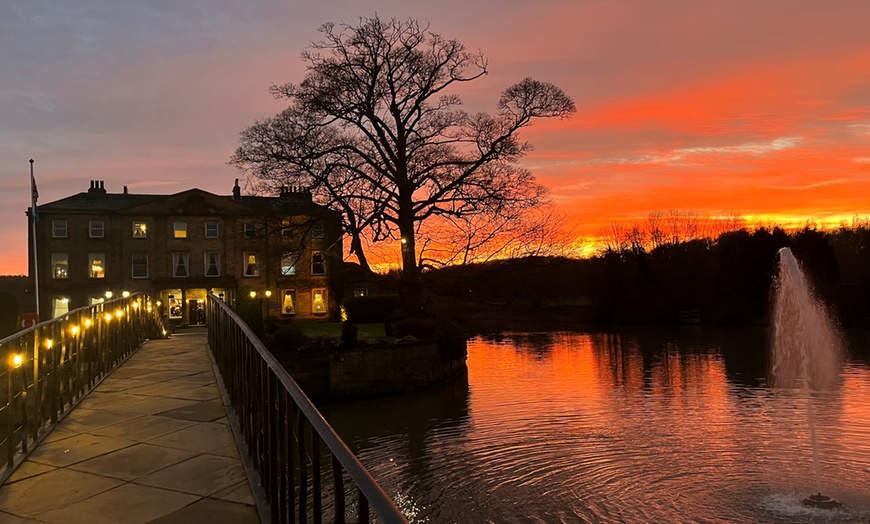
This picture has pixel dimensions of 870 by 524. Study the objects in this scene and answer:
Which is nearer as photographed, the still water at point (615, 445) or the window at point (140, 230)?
the still water at point (615, 445)

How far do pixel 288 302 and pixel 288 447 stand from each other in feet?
167

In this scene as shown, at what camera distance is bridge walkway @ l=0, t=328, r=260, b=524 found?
4152mm

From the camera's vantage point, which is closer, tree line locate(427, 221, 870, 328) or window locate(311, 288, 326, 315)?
window locate(311, 288, 326, 315)

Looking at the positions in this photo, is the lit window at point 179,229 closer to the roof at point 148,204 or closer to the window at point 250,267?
the roof at point 148,204

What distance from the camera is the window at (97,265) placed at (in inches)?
1921

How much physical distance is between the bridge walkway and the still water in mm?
6109

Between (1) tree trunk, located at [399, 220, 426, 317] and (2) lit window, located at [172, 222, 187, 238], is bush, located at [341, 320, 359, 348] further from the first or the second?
(2) lit window, located at [172, 222, 187, 238]

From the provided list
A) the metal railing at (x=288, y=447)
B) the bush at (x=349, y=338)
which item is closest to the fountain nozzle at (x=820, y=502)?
the metal railing at (x=288, y=447)

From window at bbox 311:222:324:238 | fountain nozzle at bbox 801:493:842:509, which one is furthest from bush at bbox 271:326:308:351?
fountain nozzle at bbox 801:493:842:509

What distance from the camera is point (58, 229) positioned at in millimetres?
48344

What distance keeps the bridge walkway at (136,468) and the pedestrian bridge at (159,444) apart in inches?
0.5

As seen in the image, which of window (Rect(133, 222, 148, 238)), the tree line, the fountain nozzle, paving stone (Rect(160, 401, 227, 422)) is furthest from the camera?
the tree line

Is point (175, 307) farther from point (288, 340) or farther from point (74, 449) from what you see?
point (74, 449)

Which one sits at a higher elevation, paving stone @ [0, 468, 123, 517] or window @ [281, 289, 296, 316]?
window @ [281, 289, 296, 316]
